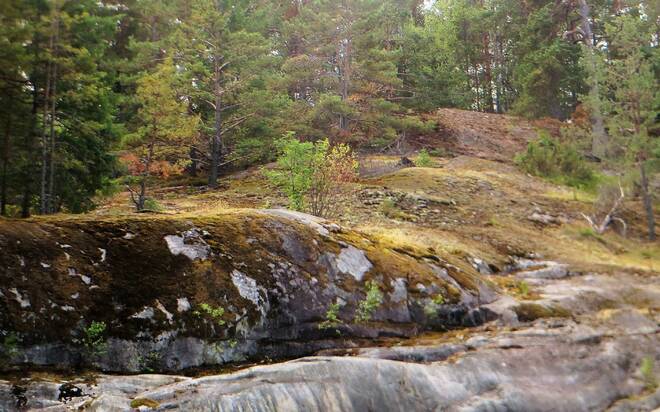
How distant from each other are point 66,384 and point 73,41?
399 inches

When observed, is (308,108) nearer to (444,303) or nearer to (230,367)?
(444,303)

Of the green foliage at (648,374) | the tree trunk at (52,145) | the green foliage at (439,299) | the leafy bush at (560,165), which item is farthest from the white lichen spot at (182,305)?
the leafy bush at (560,165)

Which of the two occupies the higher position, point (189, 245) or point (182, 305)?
point (189, 245)

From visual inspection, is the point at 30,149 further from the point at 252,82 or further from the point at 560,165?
the point at 560,165

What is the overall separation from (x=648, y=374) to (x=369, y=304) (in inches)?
144

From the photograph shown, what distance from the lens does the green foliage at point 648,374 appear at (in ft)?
19.7

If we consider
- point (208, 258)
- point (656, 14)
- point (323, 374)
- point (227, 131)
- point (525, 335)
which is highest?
point (656, 14)

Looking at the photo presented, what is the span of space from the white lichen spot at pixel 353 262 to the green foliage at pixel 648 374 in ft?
12.7

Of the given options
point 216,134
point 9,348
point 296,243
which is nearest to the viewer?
point 9,348

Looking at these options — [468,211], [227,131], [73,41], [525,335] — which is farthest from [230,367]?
[227,131]

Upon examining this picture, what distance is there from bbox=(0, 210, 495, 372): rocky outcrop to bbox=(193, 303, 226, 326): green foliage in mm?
22

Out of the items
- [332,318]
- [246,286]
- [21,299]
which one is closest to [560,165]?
[332,318]

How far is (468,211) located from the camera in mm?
17109

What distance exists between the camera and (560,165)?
77.7 ft
